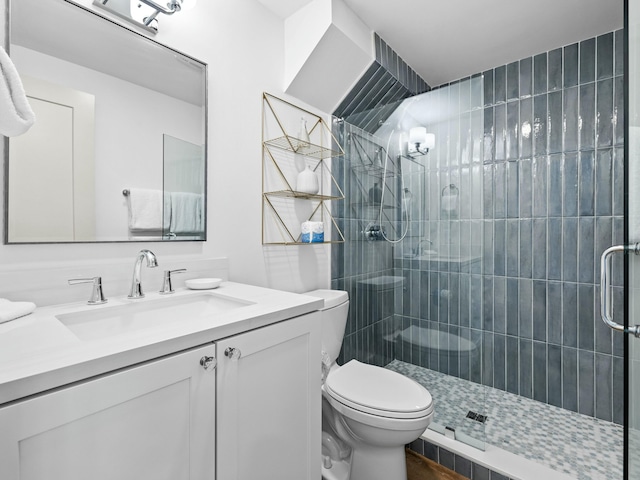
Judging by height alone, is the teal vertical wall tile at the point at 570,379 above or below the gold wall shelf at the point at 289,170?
below

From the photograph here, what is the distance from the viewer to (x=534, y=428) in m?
1.86

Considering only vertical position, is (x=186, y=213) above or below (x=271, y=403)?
above

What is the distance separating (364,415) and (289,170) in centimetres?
130

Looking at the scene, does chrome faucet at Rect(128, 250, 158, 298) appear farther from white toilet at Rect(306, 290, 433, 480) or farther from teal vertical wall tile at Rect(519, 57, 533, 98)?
teal vertical wall tile at Rect(519, 57, 533, 98)

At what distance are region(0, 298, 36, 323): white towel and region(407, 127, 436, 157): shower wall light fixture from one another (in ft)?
6.33

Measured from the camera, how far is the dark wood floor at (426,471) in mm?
1586

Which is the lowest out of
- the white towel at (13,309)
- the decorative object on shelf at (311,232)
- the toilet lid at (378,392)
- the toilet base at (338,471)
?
the toilet base at (338,471)

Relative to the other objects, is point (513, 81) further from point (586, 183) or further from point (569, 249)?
point (569, 249)

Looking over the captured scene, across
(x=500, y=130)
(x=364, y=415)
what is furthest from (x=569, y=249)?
(x=364, y=415)

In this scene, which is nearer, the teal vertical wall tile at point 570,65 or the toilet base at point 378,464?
the toilet base at point 378,464

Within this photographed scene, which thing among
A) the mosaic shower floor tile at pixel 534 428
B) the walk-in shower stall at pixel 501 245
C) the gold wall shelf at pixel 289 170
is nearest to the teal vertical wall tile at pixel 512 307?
the walk-in shower stall at pixel 501 245

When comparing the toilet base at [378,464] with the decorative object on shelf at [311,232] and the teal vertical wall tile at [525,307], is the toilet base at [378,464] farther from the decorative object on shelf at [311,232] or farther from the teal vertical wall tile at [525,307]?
the teal vertical wall tile at [525,307]

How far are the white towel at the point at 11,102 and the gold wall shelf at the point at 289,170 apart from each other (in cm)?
103

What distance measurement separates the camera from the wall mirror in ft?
3.25
